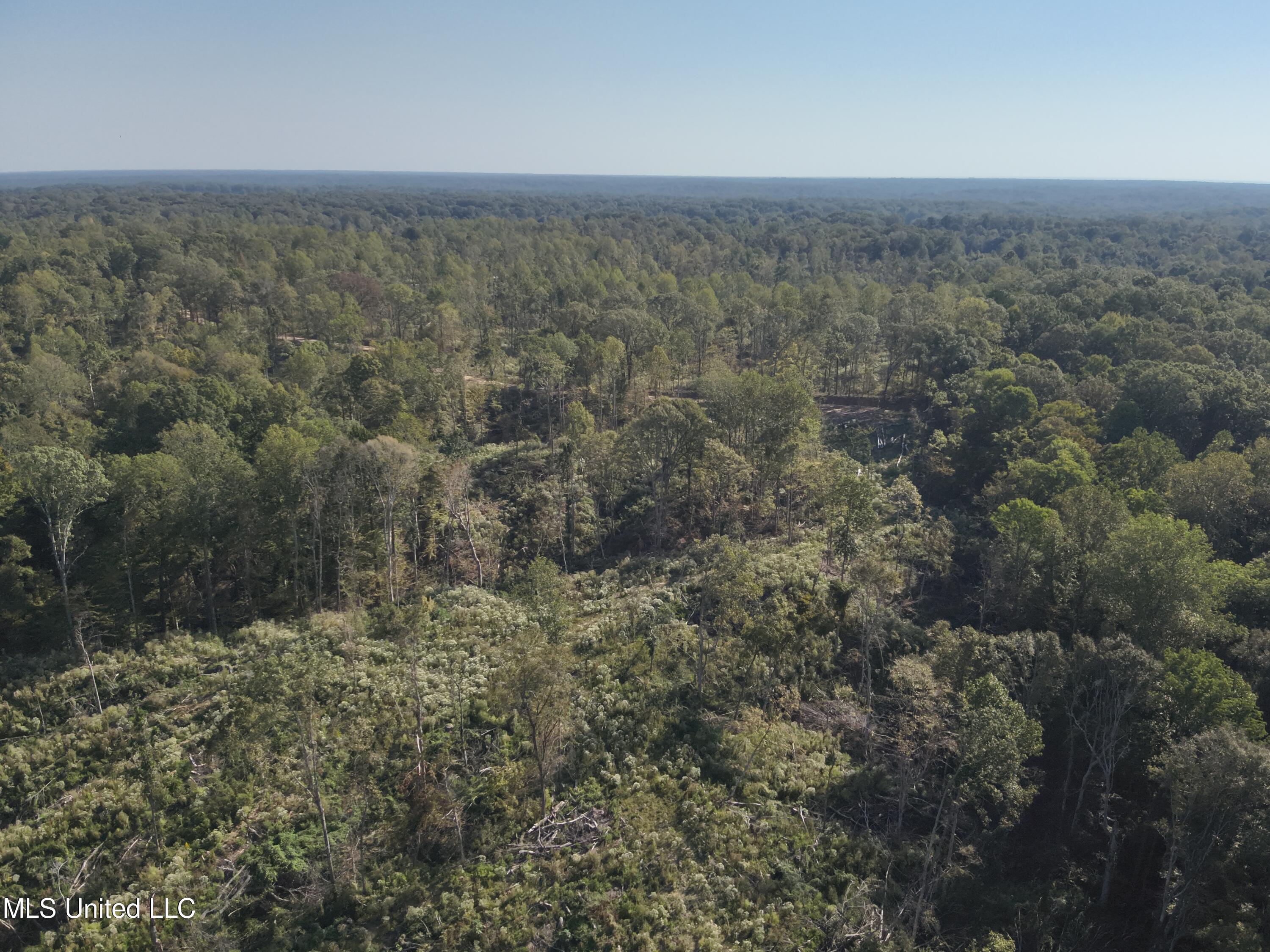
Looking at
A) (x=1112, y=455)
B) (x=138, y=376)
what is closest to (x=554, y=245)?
(x=138, y=376)

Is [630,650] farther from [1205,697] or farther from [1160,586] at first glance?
[1160,586]

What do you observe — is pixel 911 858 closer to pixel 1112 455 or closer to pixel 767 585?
pixel 767 585

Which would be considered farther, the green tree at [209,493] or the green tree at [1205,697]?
the green tree at [209,493]

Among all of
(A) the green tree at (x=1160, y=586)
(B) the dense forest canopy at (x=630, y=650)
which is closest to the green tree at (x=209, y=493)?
(B) the dense forest canopy at (x=630, y=650)

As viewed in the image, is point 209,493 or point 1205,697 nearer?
point 1205,697

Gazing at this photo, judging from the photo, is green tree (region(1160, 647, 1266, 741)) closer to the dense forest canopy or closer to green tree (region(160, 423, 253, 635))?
the dense forest canopy

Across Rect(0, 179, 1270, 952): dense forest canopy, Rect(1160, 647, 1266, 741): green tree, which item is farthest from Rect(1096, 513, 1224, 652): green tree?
Rect(1160, 647, 1266, 741): green tree

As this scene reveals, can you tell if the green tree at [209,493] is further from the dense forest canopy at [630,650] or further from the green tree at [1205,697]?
the green tree at [1205,697]

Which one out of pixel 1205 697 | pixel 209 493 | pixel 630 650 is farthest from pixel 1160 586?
pixel 209 493

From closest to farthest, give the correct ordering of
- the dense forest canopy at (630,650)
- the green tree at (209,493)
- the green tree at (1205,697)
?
the dense forest canopy at (630,650)
the green tree at (1205,697)
the green tree at (209,493)
